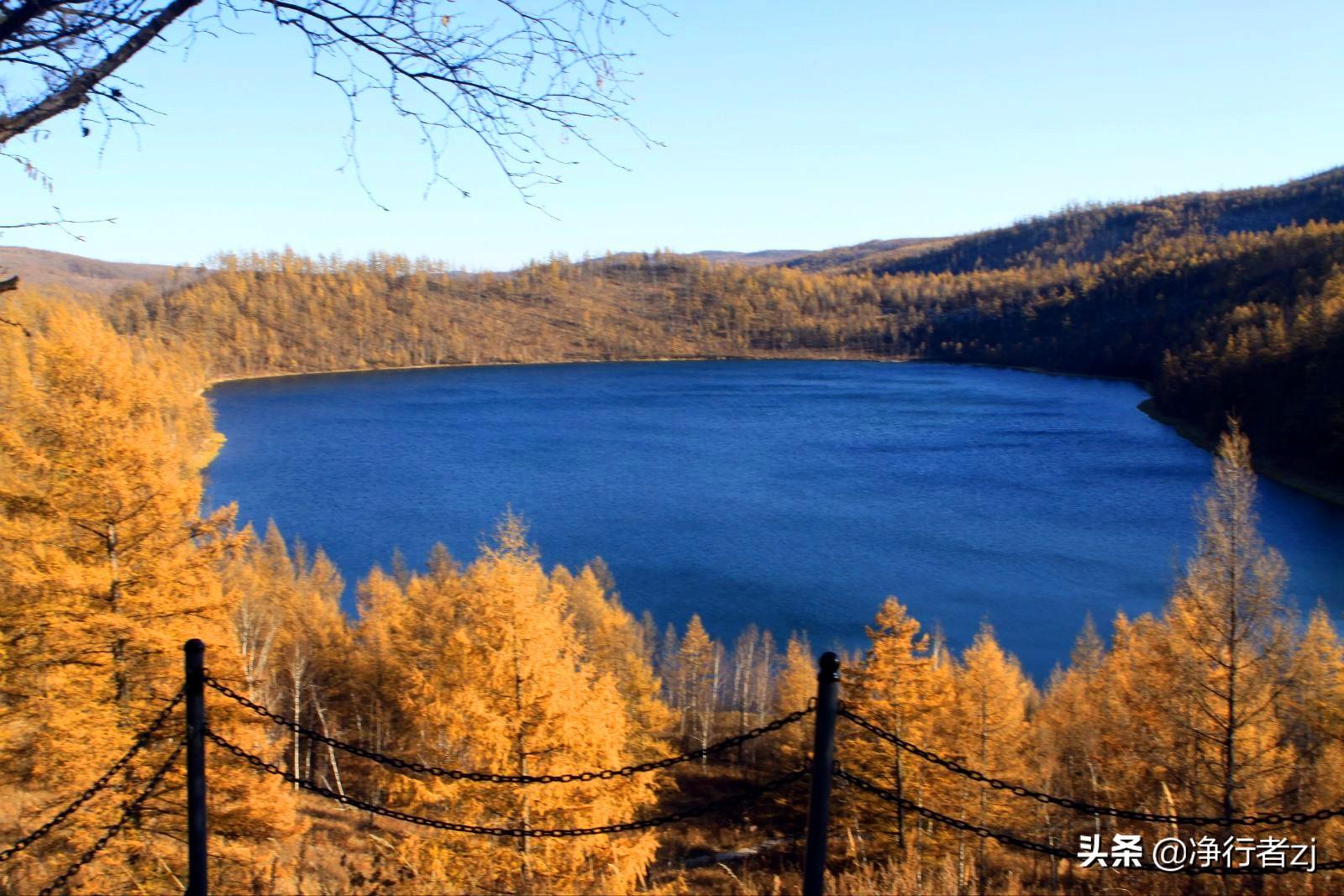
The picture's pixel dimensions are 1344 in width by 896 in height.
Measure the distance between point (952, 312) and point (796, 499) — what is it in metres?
56.7

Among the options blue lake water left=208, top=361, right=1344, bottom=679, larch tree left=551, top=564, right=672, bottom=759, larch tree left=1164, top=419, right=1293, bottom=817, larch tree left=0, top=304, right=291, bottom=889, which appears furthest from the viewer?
blue lake water left=208, top=361, right=1344, bottom=679

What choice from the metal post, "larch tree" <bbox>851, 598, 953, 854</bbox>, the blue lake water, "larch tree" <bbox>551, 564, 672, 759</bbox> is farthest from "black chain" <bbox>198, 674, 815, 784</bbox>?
"larch tree" <bbox>551, 564, 672, 759</bbox>

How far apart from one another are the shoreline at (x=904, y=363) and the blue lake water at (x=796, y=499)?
58 cm

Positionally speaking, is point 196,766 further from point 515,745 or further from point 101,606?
Answer: point 515,745

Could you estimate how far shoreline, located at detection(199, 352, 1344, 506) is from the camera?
24641mm

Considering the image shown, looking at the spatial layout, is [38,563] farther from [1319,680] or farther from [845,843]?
[1319,680]

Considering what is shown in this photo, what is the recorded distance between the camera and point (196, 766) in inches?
81.9

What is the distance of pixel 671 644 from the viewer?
48.7 feet

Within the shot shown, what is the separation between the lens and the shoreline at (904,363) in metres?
24.6

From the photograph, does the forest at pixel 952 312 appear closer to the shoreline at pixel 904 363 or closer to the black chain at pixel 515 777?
the shoreline at pixel 904 363

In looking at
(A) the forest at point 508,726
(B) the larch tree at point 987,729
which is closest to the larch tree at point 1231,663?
(A) the forest at point 508,726

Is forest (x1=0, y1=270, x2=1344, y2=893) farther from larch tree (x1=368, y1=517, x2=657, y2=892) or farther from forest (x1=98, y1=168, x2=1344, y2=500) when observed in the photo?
forest (x1=98, y1=168, x2=1344, y2=500)

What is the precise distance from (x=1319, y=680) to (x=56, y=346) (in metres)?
9.02

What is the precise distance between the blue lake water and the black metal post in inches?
309
